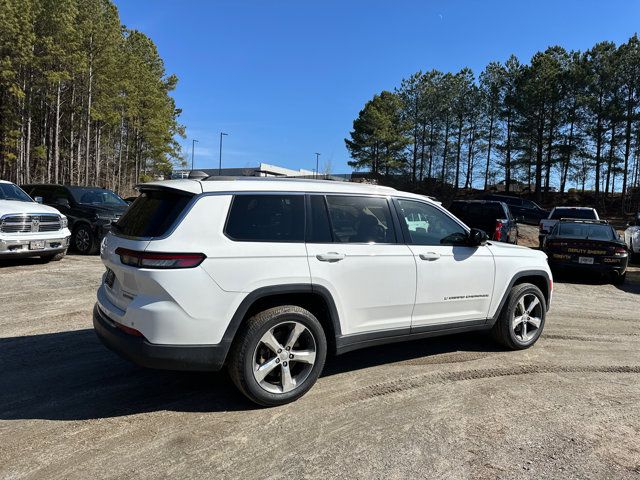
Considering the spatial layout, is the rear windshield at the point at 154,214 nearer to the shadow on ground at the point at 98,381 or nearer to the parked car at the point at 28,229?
the shadow on ground at the point at 98,381

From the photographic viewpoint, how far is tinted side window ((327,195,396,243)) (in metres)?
4.24

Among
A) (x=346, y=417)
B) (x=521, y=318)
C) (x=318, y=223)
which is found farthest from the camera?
(x=521, y=318)

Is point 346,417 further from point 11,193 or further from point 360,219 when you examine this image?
point 11,193

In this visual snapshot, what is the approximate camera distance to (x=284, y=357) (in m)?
3.88

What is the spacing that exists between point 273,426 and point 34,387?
2188 mm

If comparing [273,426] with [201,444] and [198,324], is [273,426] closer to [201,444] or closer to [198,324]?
[201,444]

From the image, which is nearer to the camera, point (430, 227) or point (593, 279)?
point (430, 227)

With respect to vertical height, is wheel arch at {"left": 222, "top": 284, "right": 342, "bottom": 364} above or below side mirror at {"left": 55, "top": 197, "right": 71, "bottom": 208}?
below

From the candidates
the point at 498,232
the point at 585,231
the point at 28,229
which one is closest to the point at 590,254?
the point at 585,231

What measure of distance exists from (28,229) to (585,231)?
42.2 feet

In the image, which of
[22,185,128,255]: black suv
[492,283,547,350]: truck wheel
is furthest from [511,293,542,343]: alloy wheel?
[22,185,128,255]: black suv

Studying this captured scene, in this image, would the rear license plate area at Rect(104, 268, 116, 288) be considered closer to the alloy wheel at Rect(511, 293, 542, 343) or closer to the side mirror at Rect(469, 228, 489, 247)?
the side mirror at Rect(469, 228, 489, 247)

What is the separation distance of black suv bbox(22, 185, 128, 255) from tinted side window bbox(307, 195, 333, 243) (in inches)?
388

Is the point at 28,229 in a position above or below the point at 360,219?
below
